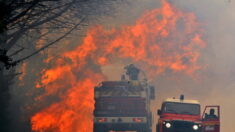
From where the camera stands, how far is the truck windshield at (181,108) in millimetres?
23359

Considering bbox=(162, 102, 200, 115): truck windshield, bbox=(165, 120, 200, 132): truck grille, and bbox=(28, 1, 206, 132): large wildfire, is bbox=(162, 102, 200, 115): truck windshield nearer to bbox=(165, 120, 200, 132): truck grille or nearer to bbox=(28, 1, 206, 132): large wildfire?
bbox=(165, 120, 200, 132): truck grille

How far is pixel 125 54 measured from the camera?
45.1 metres

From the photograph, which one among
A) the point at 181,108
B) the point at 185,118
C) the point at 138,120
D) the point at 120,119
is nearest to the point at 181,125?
the point at 185,118

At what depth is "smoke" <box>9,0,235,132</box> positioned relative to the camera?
3841cm

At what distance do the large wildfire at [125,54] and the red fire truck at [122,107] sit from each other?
9593 millimetres

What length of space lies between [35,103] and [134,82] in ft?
30.7

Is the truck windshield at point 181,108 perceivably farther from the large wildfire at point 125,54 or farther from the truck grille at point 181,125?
the large wildfire at point 125,54

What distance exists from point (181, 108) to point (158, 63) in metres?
22.1

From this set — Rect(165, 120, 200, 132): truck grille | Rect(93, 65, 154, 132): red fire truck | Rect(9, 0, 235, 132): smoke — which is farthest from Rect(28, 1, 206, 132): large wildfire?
Rect(165, 120, 200, 132): truck grille

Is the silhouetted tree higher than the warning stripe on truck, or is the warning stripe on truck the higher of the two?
the silhouetted tree

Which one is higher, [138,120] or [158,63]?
[158,63]

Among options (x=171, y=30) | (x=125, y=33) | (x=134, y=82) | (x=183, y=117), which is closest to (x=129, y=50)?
(x=125, y=33)

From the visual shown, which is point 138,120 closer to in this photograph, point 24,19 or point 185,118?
point 185,118

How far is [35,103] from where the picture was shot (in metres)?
33.9
